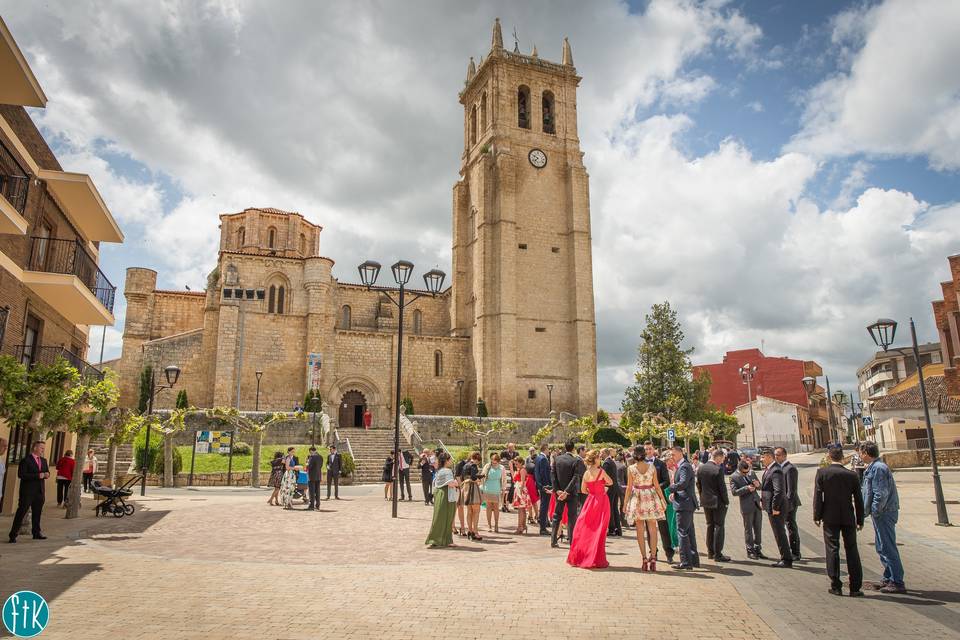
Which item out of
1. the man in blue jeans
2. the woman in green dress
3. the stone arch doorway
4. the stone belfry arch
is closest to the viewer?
the man in blue jeans

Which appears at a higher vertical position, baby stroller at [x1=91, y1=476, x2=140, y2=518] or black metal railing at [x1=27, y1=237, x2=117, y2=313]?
black metal railing at [x1=27, y1=237, x2=117, y2=313]

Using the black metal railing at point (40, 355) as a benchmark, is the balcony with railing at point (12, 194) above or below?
above

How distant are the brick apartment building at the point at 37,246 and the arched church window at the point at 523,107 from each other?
3257 centimetres

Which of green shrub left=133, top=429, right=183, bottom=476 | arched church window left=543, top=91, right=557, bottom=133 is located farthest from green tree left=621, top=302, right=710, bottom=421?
green shrub left=133, top=429, right=183, bottom=476

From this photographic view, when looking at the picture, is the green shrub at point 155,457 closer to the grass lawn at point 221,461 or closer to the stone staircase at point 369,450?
the grass lawn at point 221,461

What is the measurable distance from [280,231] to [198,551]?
40948 millimetres

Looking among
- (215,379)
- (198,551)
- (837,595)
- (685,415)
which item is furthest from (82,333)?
(685,415)

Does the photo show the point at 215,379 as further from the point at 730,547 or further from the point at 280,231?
the point at 730,547

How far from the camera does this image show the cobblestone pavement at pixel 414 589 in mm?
5465

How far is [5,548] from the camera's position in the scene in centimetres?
898

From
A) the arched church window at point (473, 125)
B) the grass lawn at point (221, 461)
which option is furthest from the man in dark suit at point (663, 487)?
the arched church window at point (473, 125)

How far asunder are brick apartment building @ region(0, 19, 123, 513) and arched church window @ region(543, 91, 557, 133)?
111ft

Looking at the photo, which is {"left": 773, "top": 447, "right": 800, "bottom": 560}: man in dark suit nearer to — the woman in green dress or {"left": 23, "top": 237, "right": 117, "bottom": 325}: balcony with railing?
the woman in green dress

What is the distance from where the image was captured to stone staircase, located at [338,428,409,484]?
2614 cm
